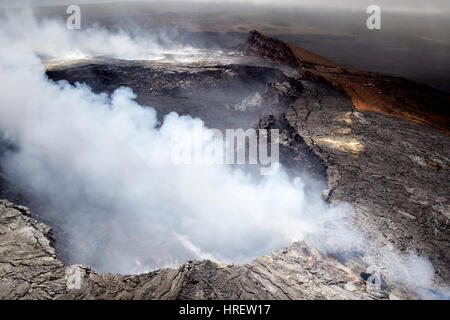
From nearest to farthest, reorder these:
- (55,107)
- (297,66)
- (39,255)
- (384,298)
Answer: (384,298)
(39,255)
(55,107)
(297,66)

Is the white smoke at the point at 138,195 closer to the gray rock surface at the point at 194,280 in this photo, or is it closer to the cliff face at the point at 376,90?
the gray rock surface at the point at 194,280

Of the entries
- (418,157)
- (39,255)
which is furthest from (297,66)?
(39,255)

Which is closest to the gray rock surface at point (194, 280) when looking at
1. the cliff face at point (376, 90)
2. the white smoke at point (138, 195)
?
the white smoke at point (138, 195)

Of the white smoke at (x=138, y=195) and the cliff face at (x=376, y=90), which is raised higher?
the cliff face at (x=376, y=90)

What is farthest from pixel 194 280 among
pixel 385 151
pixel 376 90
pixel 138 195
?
pixel 376 90

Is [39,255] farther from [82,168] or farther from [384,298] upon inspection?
[384,298]
